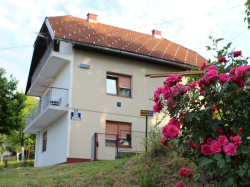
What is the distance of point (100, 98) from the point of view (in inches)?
657

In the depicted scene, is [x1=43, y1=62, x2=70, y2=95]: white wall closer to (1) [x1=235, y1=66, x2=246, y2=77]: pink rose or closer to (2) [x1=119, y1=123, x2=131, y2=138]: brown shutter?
(2) [x1=119, y1=123, x2=131, y2=138]: brown shutter

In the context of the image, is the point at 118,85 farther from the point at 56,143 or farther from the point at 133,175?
the point at 133,175

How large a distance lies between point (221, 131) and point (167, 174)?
2902 mm

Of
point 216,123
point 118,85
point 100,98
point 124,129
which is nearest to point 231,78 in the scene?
point 216,123

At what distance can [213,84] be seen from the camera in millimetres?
3928

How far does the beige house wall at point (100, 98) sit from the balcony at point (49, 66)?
0.87 metres

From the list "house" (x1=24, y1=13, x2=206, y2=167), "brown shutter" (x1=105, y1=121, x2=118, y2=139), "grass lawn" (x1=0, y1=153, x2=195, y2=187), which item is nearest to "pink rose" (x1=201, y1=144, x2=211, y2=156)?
"grass lawn" (x1=0, y1=153, x2=195, y2=187)

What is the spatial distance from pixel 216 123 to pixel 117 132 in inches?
A: 519

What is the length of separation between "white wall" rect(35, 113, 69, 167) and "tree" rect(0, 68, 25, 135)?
2.21m

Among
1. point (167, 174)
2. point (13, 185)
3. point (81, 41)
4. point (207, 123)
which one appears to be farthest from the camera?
point (81, 41)

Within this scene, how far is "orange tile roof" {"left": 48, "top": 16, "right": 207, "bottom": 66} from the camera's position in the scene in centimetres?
1677

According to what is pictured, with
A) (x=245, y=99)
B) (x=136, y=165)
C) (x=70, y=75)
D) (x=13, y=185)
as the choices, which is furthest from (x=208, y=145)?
(x=70, y=75)

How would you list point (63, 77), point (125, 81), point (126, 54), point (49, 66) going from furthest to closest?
point (49, 66) < point (125, 81) < point (63, 77) < point (126, 54)

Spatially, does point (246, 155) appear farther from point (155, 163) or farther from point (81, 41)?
point (81, 41)
